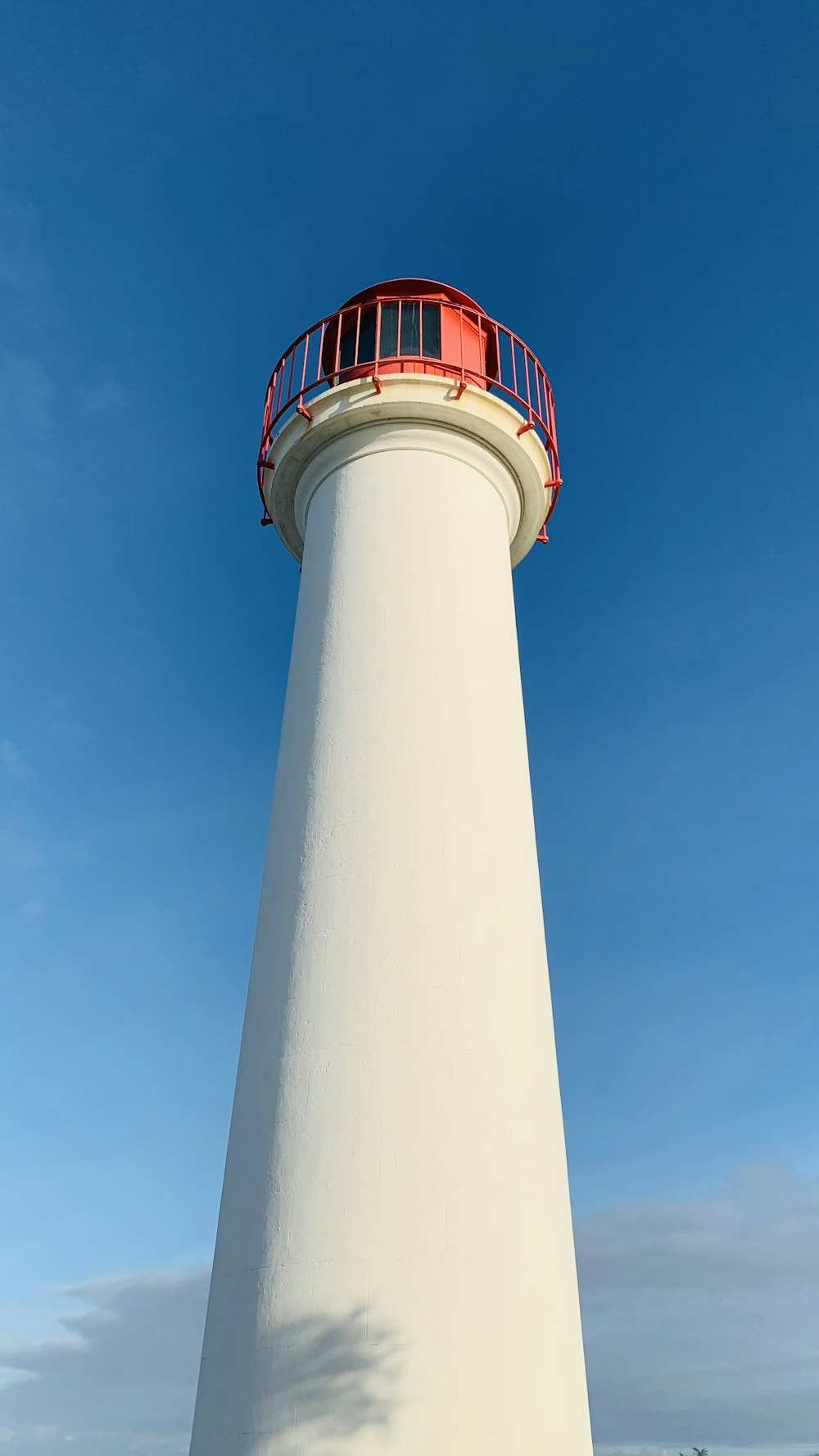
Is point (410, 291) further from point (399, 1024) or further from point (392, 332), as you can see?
point (399, 1024)

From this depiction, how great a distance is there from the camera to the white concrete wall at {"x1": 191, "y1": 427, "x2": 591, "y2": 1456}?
632 cm

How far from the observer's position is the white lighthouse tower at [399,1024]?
20.8 feet

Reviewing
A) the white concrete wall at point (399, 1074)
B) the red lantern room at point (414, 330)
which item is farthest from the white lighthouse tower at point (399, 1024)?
the red lantern room at point (414, 330)

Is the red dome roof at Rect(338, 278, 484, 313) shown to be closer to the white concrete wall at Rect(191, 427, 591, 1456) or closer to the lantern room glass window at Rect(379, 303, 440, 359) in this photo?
the lantern room glass window at Rect(379, 303, 440, 359)

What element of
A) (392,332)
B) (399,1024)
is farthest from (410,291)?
(399,1024)


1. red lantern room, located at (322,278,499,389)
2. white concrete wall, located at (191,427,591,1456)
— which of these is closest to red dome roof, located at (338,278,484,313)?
red lantern room, located at (322,278,499,389)

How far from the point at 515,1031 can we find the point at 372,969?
119 centimetres

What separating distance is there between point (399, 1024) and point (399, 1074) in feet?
1.15

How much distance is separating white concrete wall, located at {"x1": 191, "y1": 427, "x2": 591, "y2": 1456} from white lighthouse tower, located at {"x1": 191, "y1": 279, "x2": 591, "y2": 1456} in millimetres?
17

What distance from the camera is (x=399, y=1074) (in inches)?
280

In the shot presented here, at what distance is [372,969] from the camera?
298 inches

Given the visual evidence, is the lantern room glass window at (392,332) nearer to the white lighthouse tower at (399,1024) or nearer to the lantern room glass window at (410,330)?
the lantern room glass window at (410,330)

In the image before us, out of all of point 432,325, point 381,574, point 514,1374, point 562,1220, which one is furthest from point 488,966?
point 432,325

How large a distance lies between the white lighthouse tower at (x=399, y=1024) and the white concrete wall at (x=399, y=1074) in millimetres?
17
